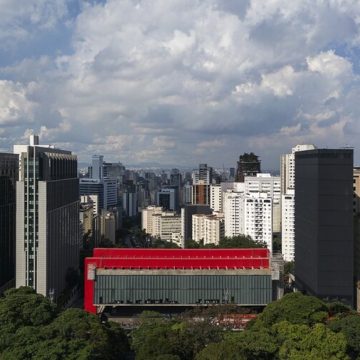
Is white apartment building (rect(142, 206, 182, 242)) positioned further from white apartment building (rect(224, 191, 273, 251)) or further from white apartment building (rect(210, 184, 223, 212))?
white apartment building (rect(224, 191, 273, 251))

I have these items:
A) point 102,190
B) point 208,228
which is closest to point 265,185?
point 208,228

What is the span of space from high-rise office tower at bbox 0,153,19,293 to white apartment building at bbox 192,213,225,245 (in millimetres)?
31397

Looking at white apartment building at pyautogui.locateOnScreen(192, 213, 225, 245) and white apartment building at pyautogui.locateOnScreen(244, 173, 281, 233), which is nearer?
white apartment building at pyautogui.locateOnScreen(192, 213, 225, 245)

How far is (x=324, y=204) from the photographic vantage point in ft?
118

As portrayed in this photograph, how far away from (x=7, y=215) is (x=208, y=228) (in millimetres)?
34159

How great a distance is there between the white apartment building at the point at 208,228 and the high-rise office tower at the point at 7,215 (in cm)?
3140

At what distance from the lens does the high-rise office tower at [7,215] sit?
132ft

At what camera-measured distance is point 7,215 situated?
1641 inches

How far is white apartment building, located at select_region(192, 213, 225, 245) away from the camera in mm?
70312

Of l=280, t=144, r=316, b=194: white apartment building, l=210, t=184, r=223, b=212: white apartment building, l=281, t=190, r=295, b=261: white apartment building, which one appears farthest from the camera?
l=210, t=184, r=223, b=212: white apartment building

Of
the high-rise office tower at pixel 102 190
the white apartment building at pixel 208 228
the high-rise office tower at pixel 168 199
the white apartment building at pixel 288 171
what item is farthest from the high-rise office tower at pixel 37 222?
the high-rise office tower at pixel 168 199

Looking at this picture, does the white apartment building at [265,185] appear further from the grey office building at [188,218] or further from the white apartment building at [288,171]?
the grey office building at [188,218]

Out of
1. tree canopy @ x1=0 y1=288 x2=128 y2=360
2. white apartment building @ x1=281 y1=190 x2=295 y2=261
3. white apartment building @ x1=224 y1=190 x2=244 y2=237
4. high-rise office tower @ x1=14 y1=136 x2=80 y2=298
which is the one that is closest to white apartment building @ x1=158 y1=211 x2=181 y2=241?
white apartment building @ x1=224 y1=190 x2=244 y2=237

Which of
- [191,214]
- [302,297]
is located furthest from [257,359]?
[191,214]
